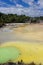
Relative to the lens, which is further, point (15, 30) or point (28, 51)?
point (15, 30)

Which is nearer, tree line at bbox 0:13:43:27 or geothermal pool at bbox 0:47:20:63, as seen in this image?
geothermal pool at bbox 0:47:20:63

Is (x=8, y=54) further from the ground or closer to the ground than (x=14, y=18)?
closer to the ground

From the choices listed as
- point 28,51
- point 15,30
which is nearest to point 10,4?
point 15,30

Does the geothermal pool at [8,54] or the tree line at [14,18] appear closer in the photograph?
the geothermal pool at [8,54]

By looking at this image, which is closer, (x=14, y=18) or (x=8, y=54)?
(x=8, y=54)

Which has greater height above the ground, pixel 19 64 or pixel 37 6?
pixel 37 6

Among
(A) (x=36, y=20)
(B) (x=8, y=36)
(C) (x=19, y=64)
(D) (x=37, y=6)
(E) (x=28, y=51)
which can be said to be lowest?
(C) (x=19, y=64)

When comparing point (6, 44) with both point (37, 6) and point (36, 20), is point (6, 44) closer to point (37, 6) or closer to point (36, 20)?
point (36, 20)

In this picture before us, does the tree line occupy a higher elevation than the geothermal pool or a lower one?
higher

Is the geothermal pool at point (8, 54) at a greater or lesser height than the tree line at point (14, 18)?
lesser
